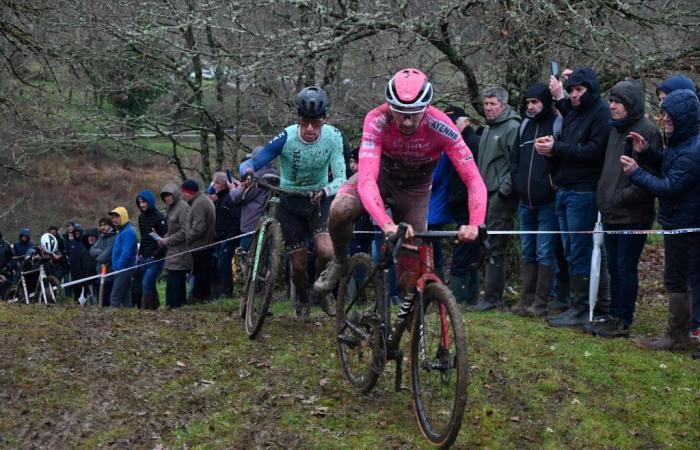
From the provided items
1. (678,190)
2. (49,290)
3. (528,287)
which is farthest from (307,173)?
(49,290)

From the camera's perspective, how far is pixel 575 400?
282 inches

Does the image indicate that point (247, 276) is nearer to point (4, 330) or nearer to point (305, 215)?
point (305, 215)

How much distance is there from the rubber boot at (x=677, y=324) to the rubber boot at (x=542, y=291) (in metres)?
1.81

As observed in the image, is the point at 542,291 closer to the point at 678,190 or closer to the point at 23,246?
the point at 678,190

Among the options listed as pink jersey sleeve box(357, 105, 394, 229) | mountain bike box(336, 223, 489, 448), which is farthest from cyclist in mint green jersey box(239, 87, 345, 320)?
pink jersey sleeve box(357, 105, 394, 229)

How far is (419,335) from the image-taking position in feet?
20.7

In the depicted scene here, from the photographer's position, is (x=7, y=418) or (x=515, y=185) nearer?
(x=7, y=418)

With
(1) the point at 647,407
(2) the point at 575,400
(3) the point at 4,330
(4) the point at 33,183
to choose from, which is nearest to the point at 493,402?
(2) the point at 575,400

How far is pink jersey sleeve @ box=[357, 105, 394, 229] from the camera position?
20.9ft

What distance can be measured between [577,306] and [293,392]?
3.73 m

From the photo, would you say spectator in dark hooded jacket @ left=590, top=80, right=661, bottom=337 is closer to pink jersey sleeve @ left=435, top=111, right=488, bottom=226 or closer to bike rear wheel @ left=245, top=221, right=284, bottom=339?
pink jersey sleeve @ left=435, top=111, right=488, bottom=226

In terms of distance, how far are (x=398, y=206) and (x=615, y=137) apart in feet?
9.53

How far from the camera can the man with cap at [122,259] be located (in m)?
14.6

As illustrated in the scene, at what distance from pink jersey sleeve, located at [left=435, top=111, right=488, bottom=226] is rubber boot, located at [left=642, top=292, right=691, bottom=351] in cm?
280
